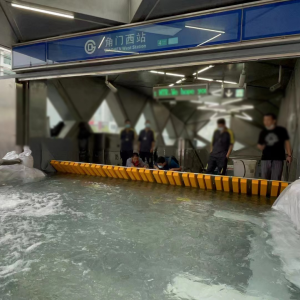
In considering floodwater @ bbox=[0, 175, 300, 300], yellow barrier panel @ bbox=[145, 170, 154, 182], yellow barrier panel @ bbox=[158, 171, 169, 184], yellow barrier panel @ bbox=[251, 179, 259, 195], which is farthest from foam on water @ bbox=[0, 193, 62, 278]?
yellow barrier panel @ bbox=[251, 179, 259, 195]

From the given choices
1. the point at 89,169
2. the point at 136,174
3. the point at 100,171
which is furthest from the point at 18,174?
the point at 136,174

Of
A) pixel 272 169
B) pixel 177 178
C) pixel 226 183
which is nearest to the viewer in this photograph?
pixel 272 169

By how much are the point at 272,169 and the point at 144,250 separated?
385 centimetres

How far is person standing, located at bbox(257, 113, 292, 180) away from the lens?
4855 mm

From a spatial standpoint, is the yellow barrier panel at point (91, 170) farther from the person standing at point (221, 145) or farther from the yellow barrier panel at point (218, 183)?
the yellow barrier panel at point (218, 183)

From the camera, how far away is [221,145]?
5.82 metres

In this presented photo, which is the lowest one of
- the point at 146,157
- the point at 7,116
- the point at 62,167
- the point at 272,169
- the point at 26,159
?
the point at 62,167

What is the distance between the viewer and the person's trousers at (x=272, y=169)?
16.6 feet

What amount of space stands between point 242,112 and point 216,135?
863 centimetres

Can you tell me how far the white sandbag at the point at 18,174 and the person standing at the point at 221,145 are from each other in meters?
4.72

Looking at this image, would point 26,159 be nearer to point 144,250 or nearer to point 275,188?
point 144,250

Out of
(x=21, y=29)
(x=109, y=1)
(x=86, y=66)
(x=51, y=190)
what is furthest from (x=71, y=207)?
(x=21, y=29)

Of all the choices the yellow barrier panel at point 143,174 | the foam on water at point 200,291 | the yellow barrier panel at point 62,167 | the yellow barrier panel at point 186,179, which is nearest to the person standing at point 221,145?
the yellow barrier panel at point 186,179

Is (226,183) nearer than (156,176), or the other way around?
(226,183)
